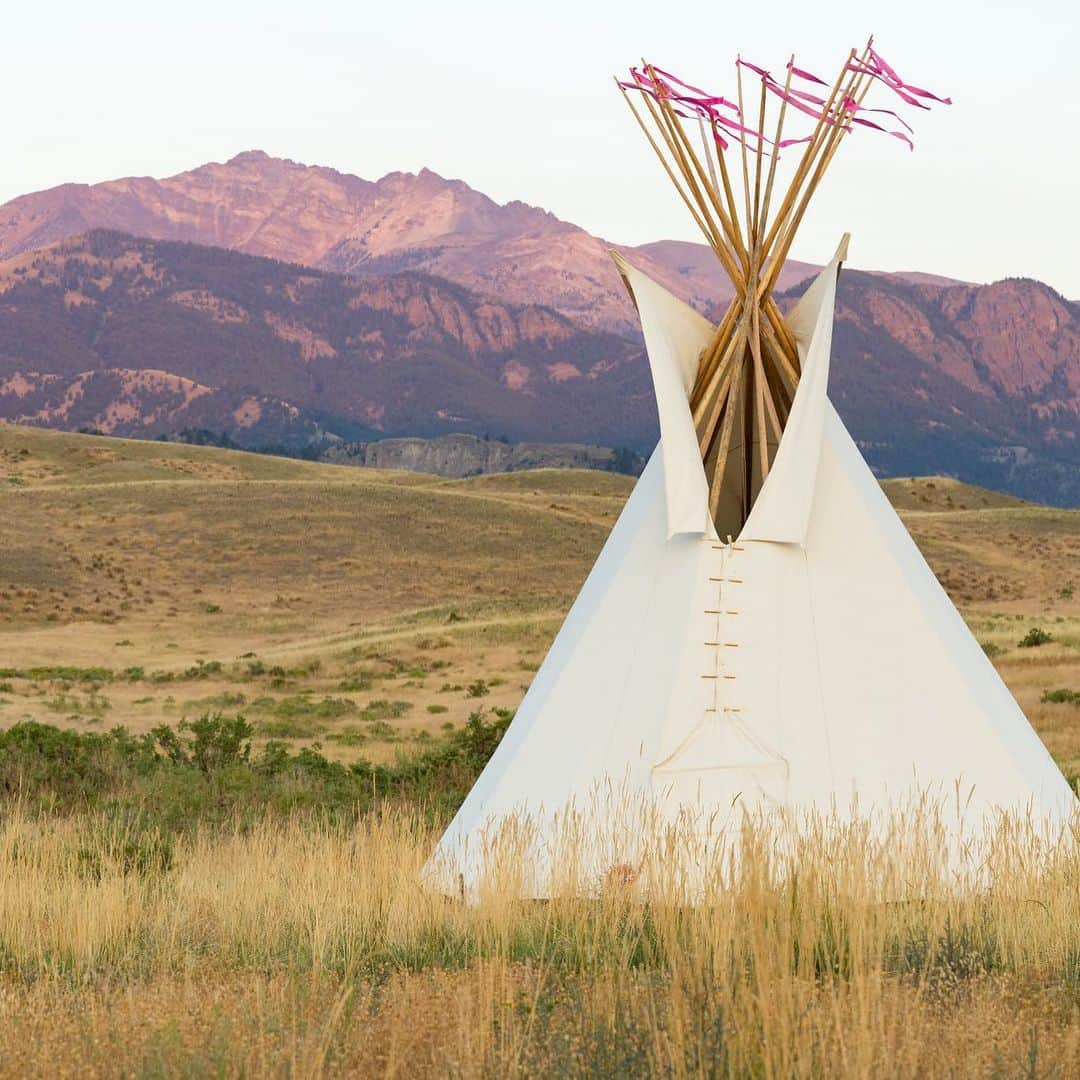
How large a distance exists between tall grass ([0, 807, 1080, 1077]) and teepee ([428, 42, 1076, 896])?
17.3 inches

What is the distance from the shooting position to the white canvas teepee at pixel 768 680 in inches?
286

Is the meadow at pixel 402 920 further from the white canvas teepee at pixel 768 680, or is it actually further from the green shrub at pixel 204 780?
the white canvas teepee at pixel 768 680

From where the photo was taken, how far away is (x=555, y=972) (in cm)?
502

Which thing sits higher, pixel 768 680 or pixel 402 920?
pixel 768 680

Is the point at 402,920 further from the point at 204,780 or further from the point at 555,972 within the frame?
the point at 204,780

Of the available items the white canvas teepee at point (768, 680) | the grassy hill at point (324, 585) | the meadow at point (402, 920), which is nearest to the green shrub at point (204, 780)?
the meadow at point (402, 920)

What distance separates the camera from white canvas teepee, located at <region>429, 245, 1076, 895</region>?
7.25 meters

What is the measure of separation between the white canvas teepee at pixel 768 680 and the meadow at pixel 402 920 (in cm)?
65

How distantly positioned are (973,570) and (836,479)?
54.4 meters

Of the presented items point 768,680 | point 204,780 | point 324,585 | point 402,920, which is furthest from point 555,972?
point 324,585

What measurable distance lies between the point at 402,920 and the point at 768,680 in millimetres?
2383

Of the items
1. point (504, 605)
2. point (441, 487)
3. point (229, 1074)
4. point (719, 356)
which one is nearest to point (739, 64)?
point (719, 356)

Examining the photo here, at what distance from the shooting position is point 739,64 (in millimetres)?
9156

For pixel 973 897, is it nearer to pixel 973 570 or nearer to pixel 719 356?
pixel 719 356
